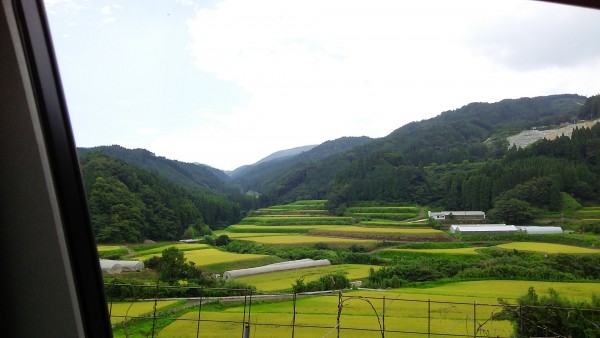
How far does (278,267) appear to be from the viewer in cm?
682

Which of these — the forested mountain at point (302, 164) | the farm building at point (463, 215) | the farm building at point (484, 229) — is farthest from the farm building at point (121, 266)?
the forested mountain at point (302, 164)

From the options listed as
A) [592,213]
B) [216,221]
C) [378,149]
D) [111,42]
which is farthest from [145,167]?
[378,149]

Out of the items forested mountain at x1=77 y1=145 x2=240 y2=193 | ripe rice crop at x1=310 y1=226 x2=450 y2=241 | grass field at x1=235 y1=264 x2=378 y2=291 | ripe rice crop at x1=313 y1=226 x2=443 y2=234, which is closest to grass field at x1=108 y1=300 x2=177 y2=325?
forested mountain at x1=77 y1=145 x2=240 y2=193

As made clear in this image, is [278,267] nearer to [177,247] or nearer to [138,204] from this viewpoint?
[177,247]

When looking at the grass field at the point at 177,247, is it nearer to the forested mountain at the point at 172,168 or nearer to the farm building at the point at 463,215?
the forested mountain at the point at 172,168

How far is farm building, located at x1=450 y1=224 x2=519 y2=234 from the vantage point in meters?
7.79

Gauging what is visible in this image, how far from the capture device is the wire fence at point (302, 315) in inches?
108

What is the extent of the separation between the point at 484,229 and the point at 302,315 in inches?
204

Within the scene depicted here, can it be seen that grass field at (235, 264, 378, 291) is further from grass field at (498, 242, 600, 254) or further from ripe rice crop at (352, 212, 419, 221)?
ripe rice crop at (352, 212, 419, 221)

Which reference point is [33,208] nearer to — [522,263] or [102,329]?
[102,329]

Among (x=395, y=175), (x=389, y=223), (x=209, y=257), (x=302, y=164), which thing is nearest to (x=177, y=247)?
(x=209, y=257)

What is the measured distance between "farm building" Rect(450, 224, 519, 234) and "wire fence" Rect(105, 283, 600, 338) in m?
2.68

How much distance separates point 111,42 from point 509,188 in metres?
7.05

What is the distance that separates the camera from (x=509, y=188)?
696 centimetres
